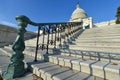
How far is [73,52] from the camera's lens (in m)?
3.11

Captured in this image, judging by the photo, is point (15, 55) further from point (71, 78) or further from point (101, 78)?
point (101, 78)

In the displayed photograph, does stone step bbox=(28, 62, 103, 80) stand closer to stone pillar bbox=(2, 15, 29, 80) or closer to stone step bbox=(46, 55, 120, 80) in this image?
stone step bbox=(46, 55, 120, 80)

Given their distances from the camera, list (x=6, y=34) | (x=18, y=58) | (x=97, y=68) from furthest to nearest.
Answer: (x=6, y=34)
(x=18, y=58)
(x=97, y=68)

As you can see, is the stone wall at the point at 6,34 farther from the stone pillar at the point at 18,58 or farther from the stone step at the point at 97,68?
the stone step at the point at 97,68

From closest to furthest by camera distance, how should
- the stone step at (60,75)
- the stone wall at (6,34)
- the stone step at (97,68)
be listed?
the stone step at (97,68), the stone step at (60,75), the stone wall at (6,34)

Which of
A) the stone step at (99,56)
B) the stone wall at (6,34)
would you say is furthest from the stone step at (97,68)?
the stone wall at (6,34)

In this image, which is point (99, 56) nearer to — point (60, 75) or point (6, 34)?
point (60, 75)

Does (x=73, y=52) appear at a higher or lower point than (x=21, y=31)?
lower

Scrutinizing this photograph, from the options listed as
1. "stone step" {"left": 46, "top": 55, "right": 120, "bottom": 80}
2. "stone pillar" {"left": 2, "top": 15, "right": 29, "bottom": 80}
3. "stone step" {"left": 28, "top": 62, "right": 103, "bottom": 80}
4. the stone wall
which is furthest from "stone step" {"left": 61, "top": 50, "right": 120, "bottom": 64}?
the stone wall

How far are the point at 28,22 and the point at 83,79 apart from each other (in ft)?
6.15

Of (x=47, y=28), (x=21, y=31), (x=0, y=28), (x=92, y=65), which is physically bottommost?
(x=92, y=65)

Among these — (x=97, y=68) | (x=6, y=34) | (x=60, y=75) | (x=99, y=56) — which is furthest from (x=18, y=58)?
(x=6, y=34)

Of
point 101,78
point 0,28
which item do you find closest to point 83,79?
point 101,78

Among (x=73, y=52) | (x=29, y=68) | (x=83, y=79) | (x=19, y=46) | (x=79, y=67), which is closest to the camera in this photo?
(x=83, y=79)
